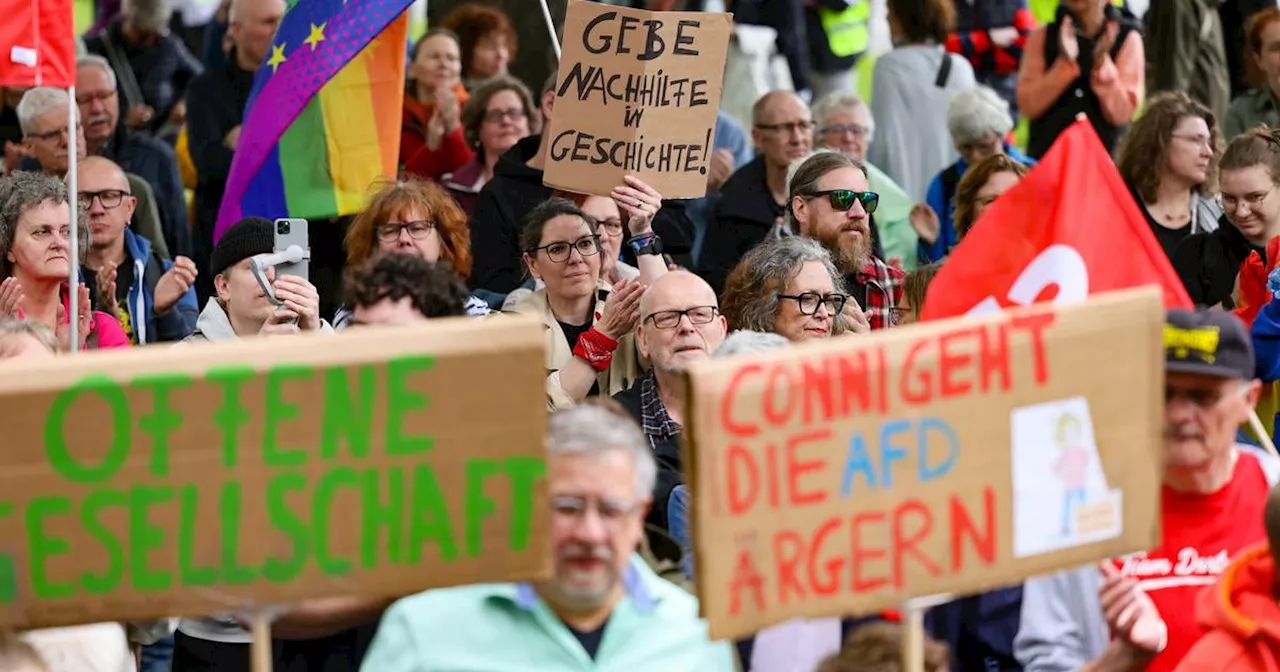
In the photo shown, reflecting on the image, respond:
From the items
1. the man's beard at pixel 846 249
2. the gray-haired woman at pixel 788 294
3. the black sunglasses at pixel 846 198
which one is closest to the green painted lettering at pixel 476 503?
the gray-haired woman at pixel 788 294

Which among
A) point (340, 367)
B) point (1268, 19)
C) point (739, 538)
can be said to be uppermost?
point (1268, 19)

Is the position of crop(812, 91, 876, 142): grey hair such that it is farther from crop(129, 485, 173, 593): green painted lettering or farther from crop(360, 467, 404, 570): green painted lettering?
crop(129, 485, 173, 593): green painted lettering

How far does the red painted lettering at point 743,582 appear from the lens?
4.62 metres

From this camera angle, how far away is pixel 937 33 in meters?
12.1

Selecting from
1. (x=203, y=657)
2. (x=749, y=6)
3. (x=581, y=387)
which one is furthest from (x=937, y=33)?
(x=203, y=657)

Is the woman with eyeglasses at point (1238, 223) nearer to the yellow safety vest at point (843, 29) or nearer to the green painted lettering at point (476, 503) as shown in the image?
the yellow safety vest at point (843, 29)

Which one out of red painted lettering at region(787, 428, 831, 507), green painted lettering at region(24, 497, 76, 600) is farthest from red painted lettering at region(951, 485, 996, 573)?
green painted lettering at region(24, 497, 76, 600)

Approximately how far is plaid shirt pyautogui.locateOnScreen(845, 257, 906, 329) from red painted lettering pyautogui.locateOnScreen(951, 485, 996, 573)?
12.8 feet

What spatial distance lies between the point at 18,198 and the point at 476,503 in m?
4.29

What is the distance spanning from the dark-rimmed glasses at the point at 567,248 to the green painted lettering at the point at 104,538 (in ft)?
12.5

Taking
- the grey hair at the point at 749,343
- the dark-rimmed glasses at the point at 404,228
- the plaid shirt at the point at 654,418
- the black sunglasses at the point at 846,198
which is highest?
the black sunglasses at the point at 846,198

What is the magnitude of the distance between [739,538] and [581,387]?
10.5 ft

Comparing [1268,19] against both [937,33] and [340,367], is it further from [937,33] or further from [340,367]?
[340,367]

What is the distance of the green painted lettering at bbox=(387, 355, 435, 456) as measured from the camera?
4.63m
